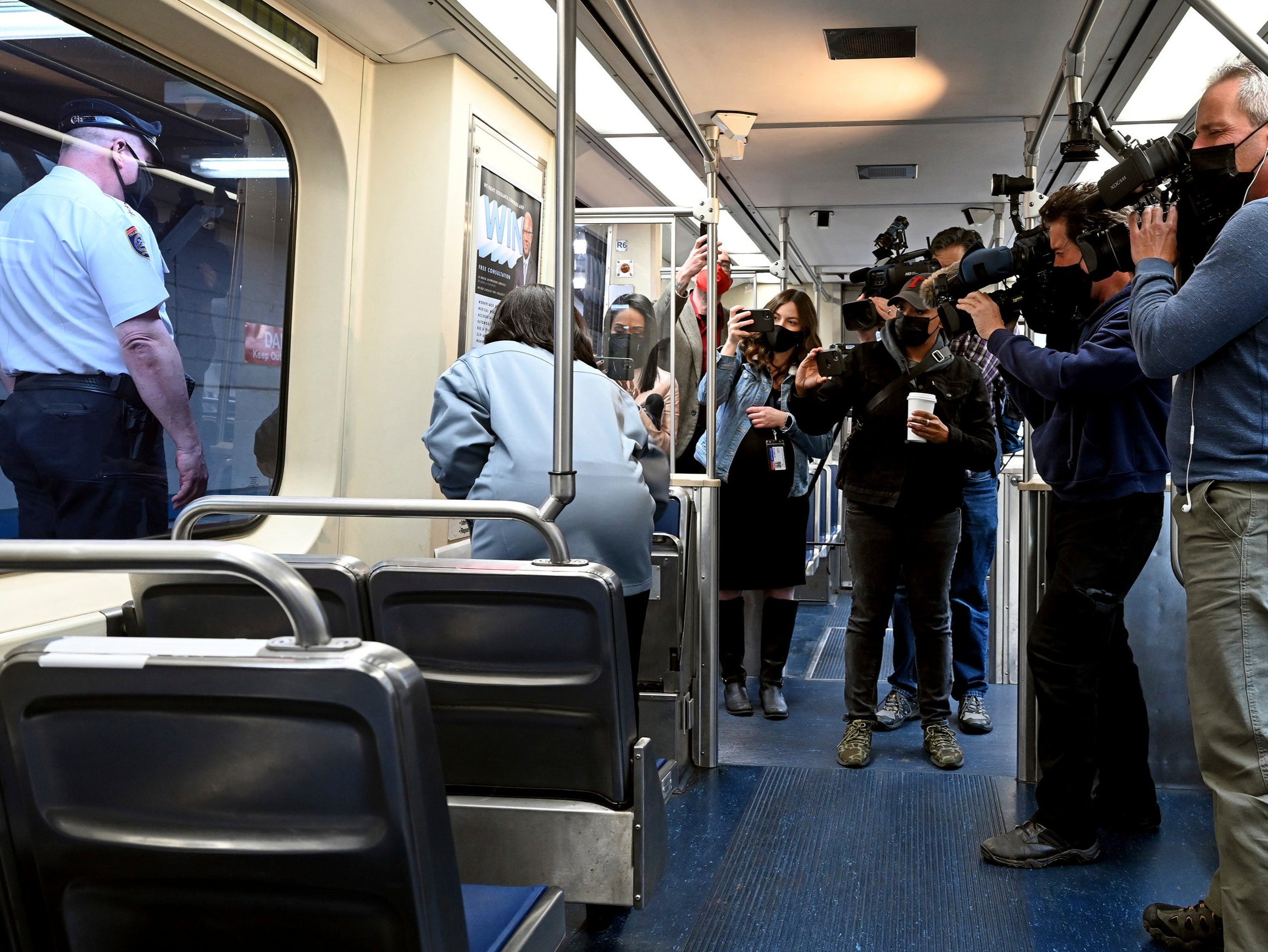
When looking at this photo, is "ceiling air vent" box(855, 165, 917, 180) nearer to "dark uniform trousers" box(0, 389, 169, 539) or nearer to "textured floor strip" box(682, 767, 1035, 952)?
"textured floor strip" box(682, 767, 1035, 952)

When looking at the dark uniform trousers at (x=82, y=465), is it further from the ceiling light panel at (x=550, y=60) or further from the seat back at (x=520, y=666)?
the ceiling light panel at (x=550, y=60)

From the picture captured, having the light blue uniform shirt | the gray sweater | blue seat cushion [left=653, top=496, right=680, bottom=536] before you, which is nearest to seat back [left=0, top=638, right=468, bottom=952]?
the light blue uniform shirt

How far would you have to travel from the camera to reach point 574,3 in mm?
2109

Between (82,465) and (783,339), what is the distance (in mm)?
2776

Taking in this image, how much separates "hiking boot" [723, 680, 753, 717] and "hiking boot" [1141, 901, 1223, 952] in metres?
2.23

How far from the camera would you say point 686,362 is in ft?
14.3

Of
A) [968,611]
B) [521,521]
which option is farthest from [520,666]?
[968,611]

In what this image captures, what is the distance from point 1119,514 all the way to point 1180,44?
277 centimetres

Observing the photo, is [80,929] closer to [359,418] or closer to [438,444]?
[438,444]

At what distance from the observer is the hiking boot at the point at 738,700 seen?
4.61 meters

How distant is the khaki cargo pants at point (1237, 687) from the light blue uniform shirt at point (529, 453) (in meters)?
1.19

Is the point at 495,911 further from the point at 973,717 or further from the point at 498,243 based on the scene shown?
the point at 498,243

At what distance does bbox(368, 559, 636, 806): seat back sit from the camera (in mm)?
1741

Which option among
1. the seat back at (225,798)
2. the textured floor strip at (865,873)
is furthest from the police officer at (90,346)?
the textured floor strip at (865,873)
